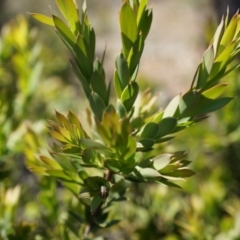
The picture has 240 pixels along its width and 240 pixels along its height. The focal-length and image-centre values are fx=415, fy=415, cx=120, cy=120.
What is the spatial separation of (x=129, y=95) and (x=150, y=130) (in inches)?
2.3

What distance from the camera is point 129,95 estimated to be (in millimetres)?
576

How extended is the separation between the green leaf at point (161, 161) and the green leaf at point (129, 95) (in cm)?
9

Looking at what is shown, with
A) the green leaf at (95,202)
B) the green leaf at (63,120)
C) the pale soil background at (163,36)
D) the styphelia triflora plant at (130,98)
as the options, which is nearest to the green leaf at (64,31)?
the styphelia triflora plant at (130,98)

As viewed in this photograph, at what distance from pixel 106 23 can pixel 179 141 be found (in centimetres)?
945

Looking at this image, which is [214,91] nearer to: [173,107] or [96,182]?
[173,107]

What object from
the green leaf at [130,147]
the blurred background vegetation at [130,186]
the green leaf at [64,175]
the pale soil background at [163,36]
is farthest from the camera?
the pale soil background at [163,36]

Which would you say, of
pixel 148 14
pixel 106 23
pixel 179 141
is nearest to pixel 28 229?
pixel 148 14

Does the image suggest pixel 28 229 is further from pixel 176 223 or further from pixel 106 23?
pixel 106 23

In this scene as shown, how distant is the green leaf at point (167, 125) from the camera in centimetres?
54

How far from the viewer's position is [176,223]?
3.43 feet

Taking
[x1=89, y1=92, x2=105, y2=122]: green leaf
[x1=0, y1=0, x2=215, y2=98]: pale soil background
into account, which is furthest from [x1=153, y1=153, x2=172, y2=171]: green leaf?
[x1=0, y1=0, x2=215, y2=98]: pale soil background

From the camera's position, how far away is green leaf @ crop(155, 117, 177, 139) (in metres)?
0.54

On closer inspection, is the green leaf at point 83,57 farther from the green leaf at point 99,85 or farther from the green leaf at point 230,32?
the green leaf at point 230,32

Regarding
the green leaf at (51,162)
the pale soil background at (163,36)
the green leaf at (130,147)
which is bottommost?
the green leaf at (130,147)
